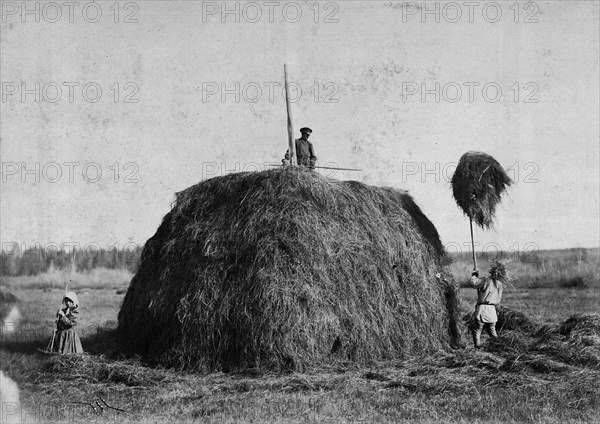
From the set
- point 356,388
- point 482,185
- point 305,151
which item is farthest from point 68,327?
point 482,185

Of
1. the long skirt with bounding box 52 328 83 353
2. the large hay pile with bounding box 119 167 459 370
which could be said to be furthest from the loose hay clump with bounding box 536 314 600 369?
the long skirt with bounding box 52 328 83 353

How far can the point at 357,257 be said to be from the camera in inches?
450

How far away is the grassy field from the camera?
304 inches

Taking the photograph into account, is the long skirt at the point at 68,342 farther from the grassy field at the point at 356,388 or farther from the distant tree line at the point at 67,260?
the distant tree line at the point at 67,260

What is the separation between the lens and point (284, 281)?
34.8 ft

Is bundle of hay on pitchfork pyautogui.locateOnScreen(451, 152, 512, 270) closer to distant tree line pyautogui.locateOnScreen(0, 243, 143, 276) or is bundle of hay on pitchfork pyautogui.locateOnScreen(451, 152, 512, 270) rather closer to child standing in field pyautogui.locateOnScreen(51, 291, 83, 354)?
child standing in field pyautogui.locateOnScreen(51, 291, 83, 354)

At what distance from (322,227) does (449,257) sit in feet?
12.7

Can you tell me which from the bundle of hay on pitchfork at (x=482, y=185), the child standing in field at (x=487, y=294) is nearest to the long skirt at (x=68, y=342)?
the child standing in field at (x=487, y=294)

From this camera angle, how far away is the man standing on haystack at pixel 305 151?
13469 millimetres

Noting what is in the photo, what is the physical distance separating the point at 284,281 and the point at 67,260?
28591mm

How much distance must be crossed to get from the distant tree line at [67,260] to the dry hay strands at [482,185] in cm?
1820

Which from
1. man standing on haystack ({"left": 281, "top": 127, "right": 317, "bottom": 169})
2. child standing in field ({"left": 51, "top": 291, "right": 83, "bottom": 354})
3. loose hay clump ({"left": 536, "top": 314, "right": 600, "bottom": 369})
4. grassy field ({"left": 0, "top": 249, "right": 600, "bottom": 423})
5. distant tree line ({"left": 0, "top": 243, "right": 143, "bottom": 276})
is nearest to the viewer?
grassy field ({"left": 0, "top": 249, "right": 600, "bottom": 423})

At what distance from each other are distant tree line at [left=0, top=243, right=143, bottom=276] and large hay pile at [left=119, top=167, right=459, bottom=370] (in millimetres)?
16716

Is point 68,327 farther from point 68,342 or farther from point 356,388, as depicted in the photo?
point 356,388
